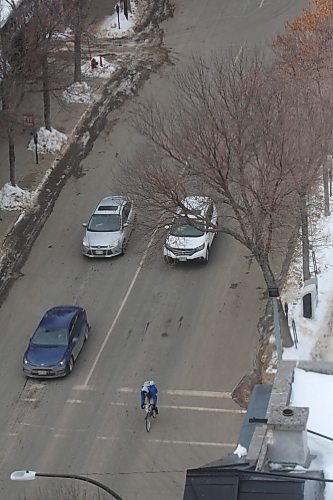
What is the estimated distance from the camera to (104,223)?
1417 inches

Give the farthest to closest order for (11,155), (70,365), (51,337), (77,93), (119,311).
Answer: (77,93), (11,155), (119,311), (51,337), (70,365)

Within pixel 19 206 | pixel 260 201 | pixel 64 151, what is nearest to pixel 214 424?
pixel 260 201

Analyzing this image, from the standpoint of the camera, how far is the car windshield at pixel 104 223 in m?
35.8

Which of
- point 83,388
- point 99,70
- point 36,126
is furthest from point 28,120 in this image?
point 83,388

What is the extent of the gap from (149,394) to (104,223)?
9.78 meters

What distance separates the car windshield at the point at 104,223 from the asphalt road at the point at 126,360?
1080mm

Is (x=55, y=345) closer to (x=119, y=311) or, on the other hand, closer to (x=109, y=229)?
(x=119, y=311)

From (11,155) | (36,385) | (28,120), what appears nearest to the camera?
(36,385)

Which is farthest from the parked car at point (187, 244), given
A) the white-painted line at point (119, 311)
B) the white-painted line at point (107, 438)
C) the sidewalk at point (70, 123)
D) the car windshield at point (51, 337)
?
the white-painted line at point (107, 438)

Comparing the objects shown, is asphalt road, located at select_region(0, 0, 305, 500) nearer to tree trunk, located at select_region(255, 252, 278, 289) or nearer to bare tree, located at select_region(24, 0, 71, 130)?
tree trunk, located at select_region(255, 252, 278, 289)

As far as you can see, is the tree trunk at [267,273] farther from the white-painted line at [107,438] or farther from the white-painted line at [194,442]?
the white-painted line at [107,438]

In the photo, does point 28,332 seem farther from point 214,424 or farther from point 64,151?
point 64,151

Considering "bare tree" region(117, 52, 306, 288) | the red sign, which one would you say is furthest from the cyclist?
the red sign

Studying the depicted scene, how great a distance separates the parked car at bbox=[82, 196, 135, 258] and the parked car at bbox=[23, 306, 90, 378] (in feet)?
14.7
